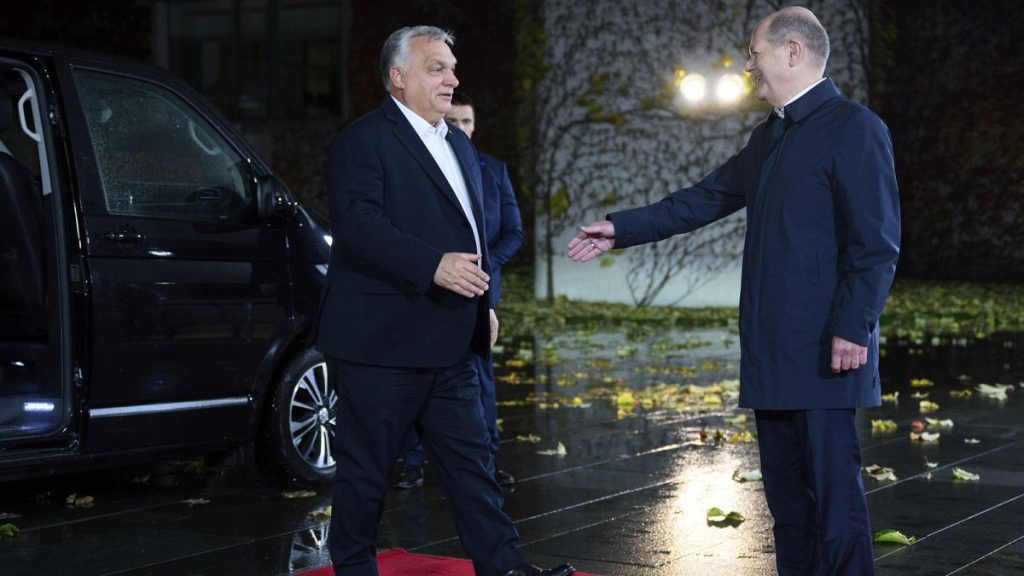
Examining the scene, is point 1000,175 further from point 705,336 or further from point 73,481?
point 73,481

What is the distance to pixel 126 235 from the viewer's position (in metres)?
6.61

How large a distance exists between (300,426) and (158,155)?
146 cm

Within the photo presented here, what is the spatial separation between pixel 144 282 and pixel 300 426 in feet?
3.87

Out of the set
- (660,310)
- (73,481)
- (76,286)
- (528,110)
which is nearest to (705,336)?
(660,310)

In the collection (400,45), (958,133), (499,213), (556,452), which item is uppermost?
(958,133)

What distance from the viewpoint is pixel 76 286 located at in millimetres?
6453

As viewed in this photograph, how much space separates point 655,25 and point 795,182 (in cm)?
1320

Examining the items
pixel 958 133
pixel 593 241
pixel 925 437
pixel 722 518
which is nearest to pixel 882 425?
pixel 925 437

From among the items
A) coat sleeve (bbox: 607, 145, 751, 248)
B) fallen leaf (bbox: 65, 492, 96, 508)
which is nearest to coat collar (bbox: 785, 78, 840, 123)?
coat sleeve (bbox: 607, 145, 751, 248)

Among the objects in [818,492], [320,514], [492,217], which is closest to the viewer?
[818,492]

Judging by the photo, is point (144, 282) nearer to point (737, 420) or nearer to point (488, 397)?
point (488, 397)

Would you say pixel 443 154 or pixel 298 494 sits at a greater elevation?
pixel 443 154

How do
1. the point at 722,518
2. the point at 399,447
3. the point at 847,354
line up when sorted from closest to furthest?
the point at 847,354
the point at 399,447
the point at 722,518

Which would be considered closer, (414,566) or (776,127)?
(776,127)
